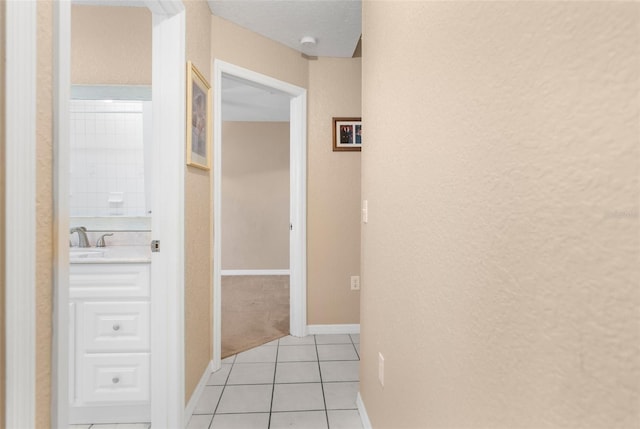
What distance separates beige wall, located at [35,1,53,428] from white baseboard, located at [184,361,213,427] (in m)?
1.12

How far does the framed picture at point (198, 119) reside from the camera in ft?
6.05

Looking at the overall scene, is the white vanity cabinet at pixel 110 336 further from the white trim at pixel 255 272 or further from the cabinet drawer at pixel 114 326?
the white trim at pixel 255 272

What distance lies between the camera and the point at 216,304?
2.46 meters

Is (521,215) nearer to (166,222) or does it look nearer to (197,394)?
(166,222)

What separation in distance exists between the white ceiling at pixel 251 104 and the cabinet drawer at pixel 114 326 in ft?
9.01

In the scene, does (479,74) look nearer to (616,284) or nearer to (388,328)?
(616,284)

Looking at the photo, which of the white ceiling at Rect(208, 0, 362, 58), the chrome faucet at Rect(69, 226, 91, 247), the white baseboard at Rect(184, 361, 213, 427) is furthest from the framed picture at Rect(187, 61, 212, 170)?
the white baseboard at Rect(184, 361, 213, 427)

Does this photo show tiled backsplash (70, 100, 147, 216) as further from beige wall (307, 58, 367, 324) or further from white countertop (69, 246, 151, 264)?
beige wall (307, 58, 367, 324)

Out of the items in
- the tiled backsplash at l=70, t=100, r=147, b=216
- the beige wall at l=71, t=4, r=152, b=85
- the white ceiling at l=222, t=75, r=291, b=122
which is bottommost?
the tiled backsplash at l=70, t=100, r=147, b=216

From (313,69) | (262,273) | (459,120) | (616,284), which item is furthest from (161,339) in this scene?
(262,273)

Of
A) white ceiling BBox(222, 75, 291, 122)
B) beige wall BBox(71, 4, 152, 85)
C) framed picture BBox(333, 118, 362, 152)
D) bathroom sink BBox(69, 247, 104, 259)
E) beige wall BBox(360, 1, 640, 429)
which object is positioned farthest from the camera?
white ceiling BBox(222, 75, 291, 122)

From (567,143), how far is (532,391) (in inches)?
14.8

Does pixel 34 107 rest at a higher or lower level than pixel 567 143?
higher

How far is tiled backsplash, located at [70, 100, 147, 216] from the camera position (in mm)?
2311
